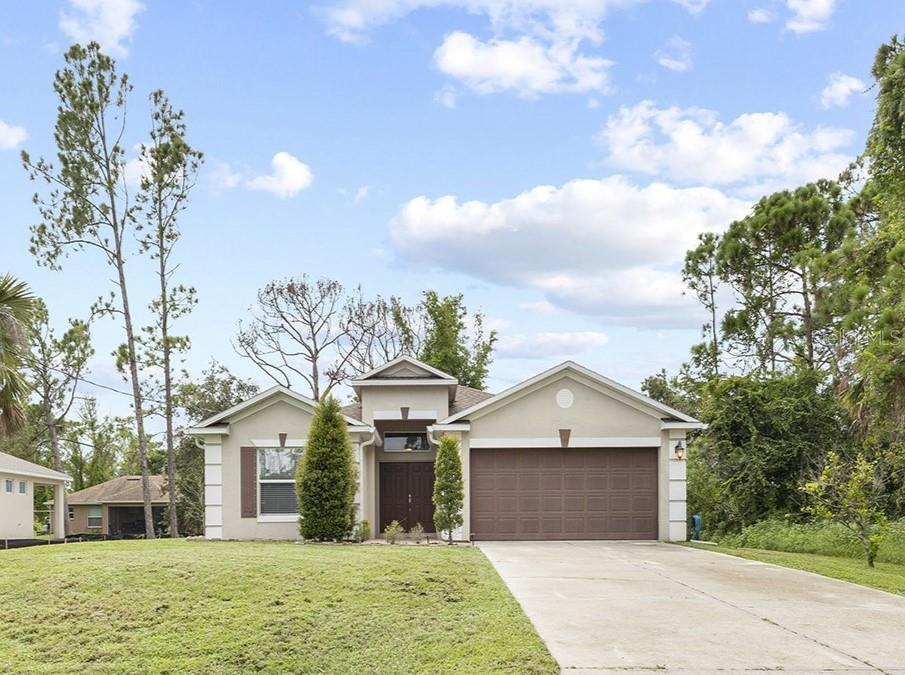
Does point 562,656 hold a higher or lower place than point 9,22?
lower

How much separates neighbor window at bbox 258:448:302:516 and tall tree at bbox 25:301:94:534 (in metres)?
20.6

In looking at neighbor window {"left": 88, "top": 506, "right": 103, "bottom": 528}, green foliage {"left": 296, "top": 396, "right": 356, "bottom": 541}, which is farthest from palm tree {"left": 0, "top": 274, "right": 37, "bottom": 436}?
neighbor window {"left": 88, "top": 506, "right": 103, "bottom": 528}

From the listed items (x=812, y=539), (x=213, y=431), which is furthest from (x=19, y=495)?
(x=812, y=539)

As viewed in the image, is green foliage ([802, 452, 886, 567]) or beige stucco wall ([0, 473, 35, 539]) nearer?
green foliage ([802, 452, 886, 567])

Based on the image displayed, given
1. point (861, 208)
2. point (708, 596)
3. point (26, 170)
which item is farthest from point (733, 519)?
point (26, 170)

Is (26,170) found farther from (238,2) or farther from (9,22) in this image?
(238,2)

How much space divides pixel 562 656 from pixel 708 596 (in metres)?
3.99

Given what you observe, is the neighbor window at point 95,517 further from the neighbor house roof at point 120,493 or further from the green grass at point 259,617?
the green grass at point 259,617

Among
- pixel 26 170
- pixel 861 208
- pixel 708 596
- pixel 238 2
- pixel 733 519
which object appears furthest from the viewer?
pixel 26 170

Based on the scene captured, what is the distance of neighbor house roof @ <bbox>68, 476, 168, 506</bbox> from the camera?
4062 centimetres

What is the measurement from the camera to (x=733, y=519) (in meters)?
23.4

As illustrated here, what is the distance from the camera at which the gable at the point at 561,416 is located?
20.8 meters

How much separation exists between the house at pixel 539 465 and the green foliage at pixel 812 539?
1.77 m

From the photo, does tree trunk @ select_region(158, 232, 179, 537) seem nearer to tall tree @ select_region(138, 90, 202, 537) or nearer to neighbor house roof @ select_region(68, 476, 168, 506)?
tall tree @ select_region(138, 90, 202, 537)
